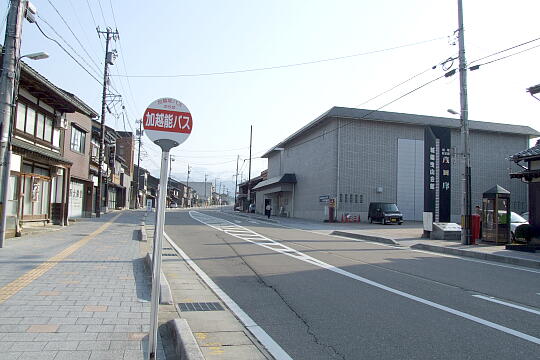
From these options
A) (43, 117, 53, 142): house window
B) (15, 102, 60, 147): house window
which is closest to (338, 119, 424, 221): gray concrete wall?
(15, 102, 60, 147): house window

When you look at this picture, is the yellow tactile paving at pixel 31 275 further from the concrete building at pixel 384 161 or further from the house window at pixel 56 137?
the concrete building at pixel 384 161

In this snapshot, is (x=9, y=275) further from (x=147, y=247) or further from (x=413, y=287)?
(x=413, y=287)

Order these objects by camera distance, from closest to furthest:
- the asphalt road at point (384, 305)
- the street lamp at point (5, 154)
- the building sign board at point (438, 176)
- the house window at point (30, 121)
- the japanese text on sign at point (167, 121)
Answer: the japanese text on sign at point (167, 121), the asphalt road at point (384, 305), the street lamp at point (5, 154), the house window at point (30, 121), the building sign board at point (438, 176)

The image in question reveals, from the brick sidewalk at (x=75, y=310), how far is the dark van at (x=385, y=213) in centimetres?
2660

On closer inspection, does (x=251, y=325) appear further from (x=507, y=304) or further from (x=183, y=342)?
(x=507, y=304)

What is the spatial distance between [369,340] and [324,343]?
1.84ft

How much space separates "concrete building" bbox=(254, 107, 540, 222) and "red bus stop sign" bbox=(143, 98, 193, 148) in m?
30.7

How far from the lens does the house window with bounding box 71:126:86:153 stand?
25848 mm

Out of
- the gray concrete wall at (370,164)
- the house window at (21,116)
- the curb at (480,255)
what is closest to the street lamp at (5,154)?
the house window at (21,116)

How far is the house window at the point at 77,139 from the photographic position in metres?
25.8

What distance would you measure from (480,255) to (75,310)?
13101mm

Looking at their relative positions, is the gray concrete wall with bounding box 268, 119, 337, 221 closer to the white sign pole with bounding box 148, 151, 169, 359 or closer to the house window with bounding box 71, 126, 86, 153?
the house window with bounding box 71, 126, 86, 153

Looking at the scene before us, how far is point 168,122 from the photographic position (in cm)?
466

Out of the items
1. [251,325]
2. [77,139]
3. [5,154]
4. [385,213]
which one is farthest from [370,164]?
[251,325]
